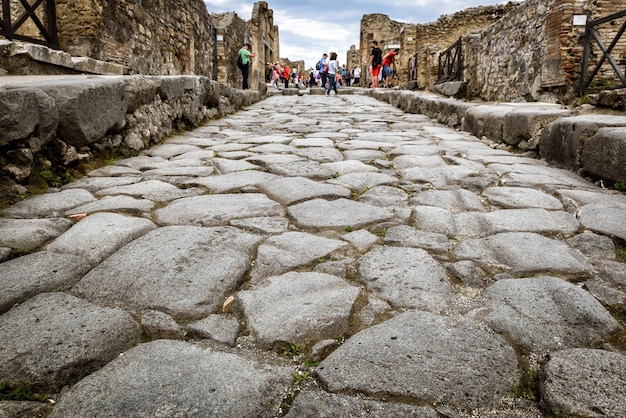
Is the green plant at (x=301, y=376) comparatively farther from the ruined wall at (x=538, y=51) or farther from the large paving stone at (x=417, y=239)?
the ruined wall at (x=538, y=51)

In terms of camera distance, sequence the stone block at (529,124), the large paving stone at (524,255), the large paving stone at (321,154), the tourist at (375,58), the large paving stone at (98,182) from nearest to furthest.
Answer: the large paving stone at (524,255)
the large paving stone at (98,182)
the large paving stone at (321,154)
the stone block at (529,124)
the tourist at (375,58)

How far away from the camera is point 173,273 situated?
1.44m

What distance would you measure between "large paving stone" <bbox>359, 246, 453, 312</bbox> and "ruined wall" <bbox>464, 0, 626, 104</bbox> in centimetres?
547

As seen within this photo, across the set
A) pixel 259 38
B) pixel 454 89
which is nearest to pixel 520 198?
pixel 454 89

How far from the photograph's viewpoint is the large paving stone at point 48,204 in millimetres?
1985

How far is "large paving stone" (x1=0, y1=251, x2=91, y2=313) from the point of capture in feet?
4.21

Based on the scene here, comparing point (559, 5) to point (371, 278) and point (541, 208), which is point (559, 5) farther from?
point (371, 278)

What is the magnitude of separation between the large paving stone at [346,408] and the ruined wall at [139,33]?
601cm

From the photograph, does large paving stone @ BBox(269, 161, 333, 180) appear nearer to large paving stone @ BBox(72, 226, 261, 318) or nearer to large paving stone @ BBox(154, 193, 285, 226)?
large paving stone @ BBox(154, 193, 285, 226)

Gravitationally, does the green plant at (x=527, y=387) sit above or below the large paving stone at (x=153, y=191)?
below

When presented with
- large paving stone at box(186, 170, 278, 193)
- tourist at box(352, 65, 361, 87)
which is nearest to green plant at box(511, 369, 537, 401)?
large paving stone at box(186, 170, 278, 193)

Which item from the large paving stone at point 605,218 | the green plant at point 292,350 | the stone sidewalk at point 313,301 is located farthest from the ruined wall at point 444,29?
the green plant at point 292,350

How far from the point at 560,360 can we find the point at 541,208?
1.34 m

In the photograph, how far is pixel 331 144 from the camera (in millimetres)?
4137
